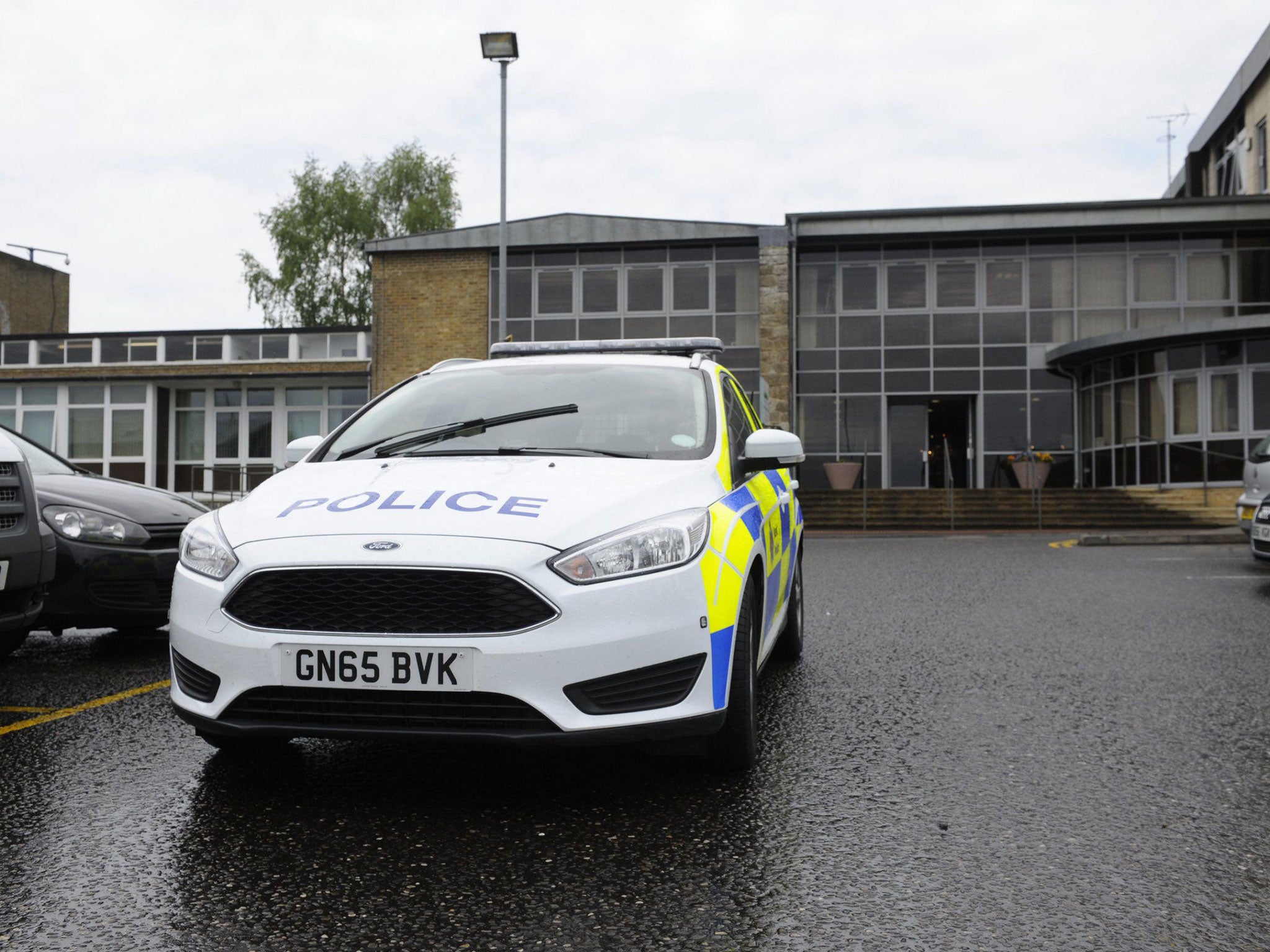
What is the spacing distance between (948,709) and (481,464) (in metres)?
2.45

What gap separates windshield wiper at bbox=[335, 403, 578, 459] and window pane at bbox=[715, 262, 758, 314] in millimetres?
24712

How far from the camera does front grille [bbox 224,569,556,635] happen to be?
324 cm

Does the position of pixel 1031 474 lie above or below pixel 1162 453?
below

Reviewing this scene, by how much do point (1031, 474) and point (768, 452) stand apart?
23.5m

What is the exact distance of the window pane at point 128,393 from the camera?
32.9 m

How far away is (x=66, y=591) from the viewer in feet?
19.1

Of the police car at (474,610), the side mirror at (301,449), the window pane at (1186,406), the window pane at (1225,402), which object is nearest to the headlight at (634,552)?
the police car at (474,610)

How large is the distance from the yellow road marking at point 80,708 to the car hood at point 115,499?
1.10 m

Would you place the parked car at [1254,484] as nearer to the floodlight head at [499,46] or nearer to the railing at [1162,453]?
the railing at [1162,453]

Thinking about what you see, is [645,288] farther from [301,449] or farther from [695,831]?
[695,831]

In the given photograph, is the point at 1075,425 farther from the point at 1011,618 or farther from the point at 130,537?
the point at 130,537

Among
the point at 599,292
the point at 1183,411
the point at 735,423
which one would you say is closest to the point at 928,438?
the point at 1183,411

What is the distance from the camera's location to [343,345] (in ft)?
105

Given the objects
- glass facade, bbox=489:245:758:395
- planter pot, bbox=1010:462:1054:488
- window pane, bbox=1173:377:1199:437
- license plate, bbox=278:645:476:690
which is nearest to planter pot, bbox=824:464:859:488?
glass facade, bbox=489:245:758:395
